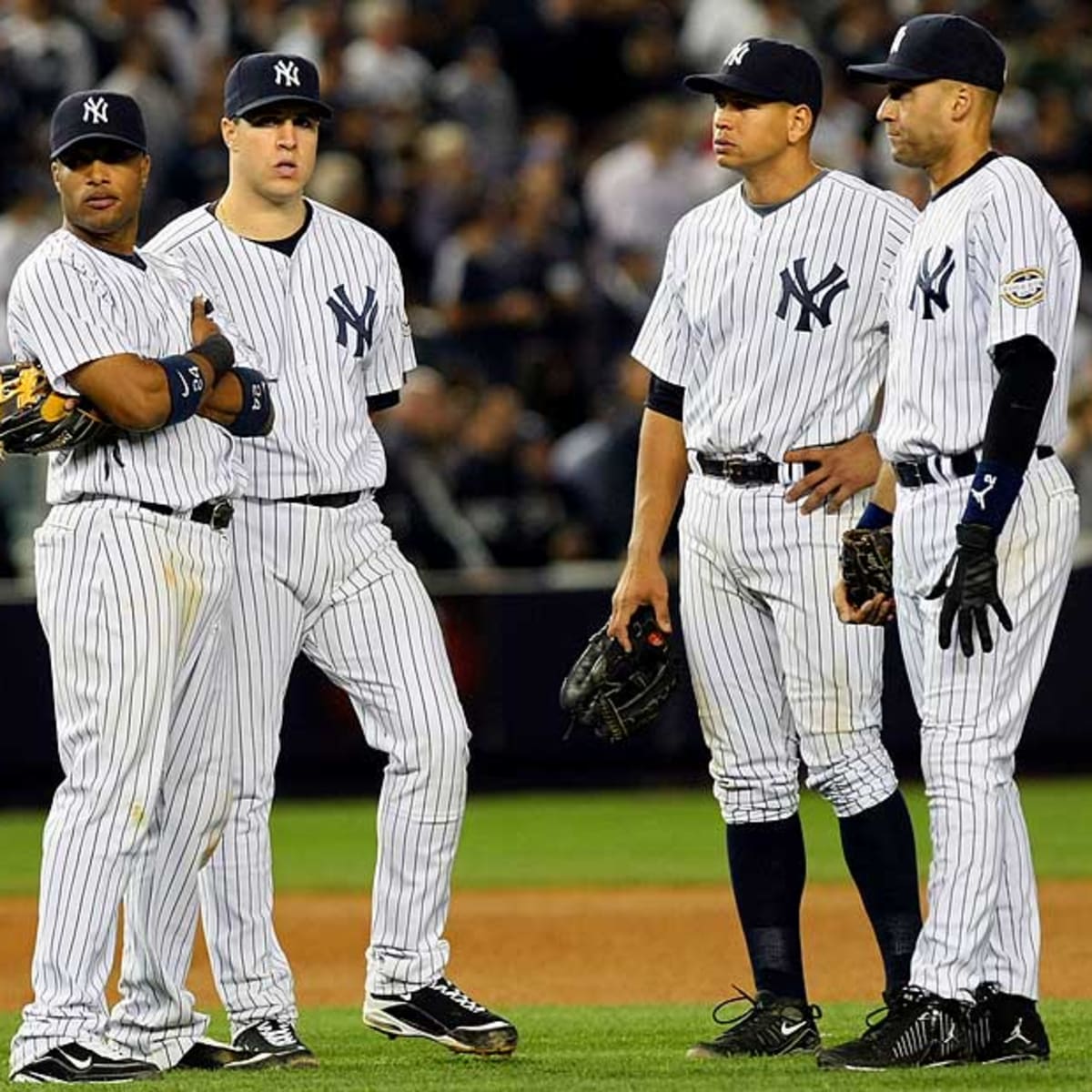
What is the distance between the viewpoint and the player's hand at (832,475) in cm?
605

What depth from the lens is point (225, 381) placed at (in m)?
5.68

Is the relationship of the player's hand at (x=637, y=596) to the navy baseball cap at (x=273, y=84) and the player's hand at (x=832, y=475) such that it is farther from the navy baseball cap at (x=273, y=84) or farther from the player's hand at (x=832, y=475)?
the navy baseball cap at (x=273, y=84)

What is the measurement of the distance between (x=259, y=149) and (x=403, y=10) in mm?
10634

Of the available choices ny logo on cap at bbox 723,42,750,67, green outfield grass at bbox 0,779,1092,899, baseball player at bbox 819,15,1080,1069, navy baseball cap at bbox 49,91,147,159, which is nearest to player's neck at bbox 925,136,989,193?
baseball player at bbox 819,15,1080,1069

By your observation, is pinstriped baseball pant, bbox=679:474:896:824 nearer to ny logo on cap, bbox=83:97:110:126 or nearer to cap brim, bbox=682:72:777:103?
cap brim, bbox=682:72:777:103

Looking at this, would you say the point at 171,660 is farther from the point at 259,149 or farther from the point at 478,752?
the point at 478,752

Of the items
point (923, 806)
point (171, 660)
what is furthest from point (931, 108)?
point (923, 806)

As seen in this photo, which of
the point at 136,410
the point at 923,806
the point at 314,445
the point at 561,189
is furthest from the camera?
the point at 561,189

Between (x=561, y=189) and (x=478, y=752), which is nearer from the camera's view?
(x=478, y=752)

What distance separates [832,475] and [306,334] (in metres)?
1.31

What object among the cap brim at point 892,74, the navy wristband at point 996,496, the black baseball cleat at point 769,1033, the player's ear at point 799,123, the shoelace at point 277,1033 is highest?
the cap brim at point 892,74

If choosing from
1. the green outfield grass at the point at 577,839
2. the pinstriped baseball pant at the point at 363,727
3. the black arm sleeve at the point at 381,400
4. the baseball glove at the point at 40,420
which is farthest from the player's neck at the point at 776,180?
the green outfield grass at the point at 577,839

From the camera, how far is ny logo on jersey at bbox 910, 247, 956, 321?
5547 mm

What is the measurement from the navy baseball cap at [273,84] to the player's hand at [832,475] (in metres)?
1.43
